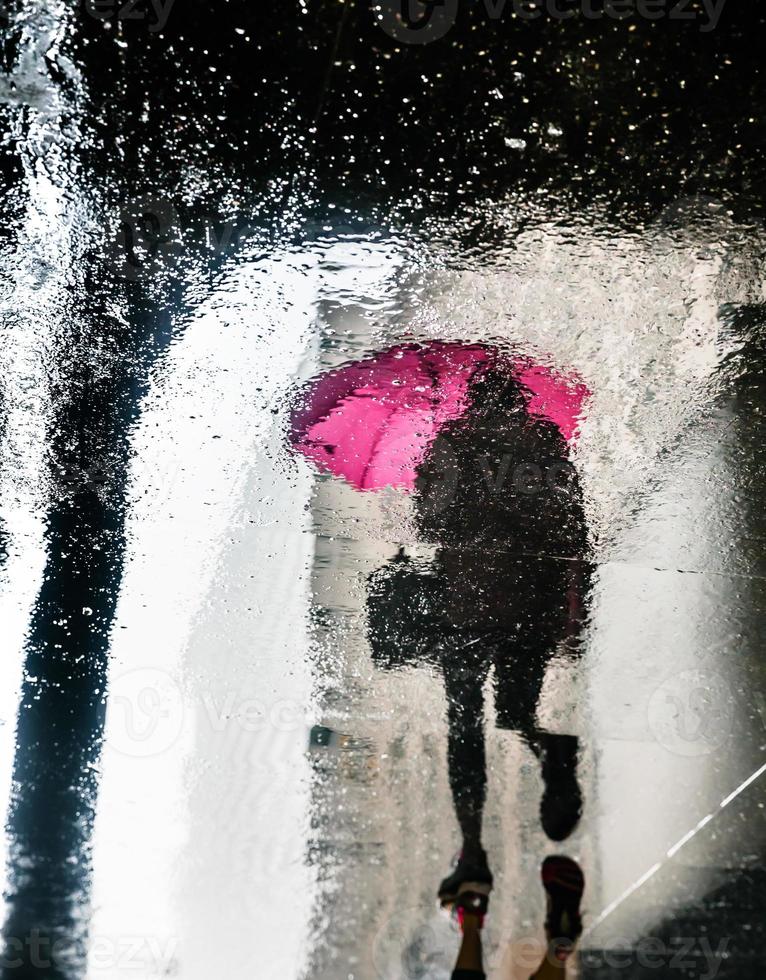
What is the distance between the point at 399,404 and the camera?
4.90ft

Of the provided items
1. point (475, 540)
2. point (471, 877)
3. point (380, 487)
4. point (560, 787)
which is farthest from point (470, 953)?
point (380, 487)

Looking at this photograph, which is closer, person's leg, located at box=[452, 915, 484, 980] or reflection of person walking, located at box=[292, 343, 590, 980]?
reflection of person walking, located at box=[292, 343, 590, 980]

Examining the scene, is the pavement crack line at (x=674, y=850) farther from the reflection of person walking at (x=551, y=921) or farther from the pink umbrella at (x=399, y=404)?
the pink umbrella at (x=399, y=404)

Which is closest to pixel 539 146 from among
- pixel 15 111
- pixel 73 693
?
pixel 15 111

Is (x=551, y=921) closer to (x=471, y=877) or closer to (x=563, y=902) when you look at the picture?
(x=563, y=902)

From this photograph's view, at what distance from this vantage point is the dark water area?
106 cm

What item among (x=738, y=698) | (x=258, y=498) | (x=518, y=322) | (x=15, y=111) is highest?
(x=15, y=111)

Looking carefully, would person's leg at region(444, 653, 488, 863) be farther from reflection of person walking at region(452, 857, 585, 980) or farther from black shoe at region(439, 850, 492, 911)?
reflection of person walking at region(452, 857, 585, 980)

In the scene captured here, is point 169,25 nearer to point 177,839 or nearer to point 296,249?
point 296,249

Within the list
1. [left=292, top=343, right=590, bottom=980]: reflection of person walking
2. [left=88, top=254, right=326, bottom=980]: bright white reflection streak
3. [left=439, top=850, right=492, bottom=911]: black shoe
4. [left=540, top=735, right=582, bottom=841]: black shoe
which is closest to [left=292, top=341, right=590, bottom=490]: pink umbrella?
[left=292, top=343, right=590, bottom=980]: reflection of person walking

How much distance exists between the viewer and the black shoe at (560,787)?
186 cm

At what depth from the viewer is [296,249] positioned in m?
1.25

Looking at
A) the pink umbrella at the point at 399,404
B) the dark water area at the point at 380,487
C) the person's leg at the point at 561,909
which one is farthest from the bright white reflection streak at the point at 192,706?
the person's leg at the point at 561,909

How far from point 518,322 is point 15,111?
0.96 meters
